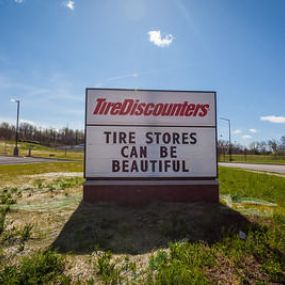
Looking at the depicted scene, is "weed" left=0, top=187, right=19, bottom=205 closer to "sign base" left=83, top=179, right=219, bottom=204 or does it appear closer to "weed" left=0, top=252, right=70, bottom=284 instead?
"sign base" left=83, top=179, right=219, bottom=204

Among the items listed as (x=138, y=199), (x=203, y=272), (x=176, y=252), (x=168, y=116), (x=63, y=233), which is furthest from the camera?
(x=168, y=116)

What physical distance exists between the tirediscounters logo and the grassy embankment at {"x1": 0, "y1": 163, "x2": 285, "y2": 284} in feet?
9.05

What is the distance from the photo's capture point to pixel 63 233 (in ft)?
14.3

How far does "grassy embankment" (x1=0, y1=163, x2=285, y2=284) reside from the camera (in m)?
3.07

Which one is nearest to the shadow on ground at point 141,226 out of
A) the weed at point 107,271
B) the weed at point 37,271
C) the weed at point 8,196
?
the weed at point 107,271

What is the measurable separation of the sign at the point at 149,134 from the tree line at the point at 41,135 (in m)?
92.7

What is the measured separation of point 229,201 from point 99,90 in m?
5.31

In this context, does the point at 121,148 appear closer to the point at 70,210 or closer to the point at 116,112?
the point at 116,112

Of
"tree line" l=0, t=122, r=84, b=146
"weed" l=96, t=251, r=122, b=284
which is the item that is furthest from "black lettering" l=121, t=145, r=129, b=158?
"tree line" l=0, t=122, r=84, b=146

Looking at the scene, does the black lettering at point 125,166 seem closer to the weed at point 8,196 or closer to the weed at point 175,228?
the weed at point 175,228

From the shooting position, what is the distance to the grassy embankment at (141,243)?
3.07m

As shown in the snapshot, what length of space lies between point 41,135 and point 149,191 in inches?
4140

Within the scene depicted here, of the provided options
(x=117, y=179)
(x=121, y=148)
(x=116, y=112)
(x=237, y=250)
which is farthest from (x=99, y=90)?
(x=237, y=250)

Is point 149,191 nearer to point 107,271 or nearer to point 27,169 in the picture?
point 107,271
